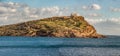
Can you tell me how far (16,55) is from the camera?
109 m

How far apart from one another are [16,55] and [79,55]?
16579 mm

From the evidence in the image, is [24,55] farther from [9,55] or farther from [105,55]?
[105,55]

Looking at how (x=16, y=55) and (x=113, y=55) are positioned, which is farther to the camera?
(x=113, y=55)

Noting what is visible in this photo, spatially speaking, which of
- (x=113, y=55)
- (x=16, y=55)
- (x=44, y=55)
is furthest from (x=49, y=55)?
(x=113, y=55)

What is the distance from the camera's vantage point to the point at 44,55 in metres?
111

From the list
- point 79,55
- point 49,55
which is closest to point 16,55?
point 49,55

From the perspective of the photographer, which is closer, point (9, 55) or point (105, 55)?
point (9, 55)

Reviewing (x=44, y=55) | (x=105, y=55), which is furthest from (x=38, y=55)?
(x=105, y=55)

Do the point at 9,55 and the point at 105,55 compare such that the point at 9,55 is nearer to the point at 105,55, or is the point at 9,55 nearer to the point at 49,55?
the point at 49,55

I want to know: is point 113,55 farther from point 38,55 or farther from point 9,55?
point 9,55

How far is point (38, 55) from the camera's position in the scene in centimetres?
11125

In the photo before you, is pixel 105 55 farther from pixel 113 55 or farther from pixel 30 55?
pixel 30 55

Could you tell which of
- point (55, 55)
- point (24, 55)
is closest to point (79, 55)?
point (55, 55)

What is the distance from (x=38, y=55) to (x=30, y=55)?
3127mm
